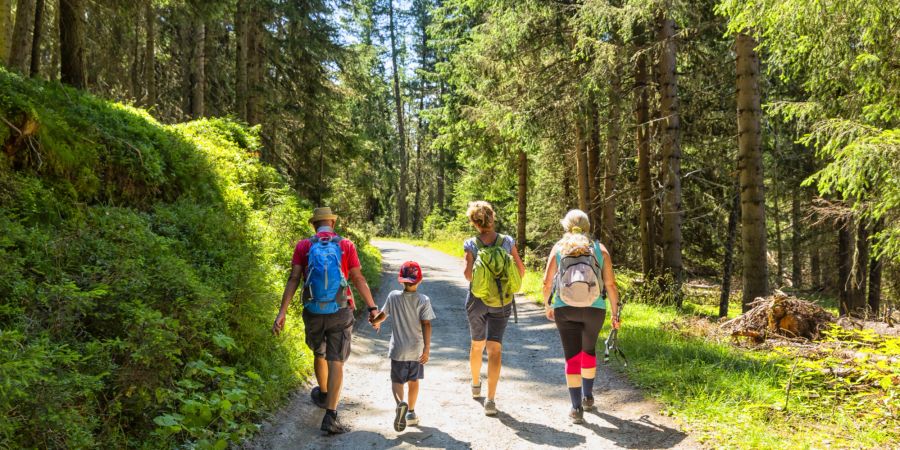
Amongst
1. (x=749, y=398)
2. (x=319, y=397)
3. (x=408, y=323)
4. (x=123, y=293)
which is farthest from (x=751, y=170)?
(x=123, y=293)

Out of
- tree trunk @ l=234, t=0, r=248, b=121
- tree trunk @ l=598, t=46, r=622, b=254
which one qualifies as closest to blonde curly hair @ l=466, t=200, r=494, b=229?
tree trunk @ l=598, t=46, r=622, b=254

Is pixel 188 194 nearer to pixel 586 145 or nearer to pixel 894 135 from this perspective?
pixel 894 135

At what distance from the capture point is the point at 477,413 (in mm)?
5645

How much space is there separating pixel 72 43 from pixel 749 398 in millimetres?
11821

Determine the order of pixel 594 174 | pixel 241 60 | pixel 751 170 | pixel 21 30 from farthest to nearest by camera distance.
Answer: pixel 594 174 < pixel 241 60 < pixel 21 30 < pixel 751 170

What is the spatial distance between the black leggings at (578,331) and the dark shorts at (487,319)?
1.75 ft

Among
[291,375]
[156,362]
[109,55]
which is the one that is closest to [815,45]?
[291,375]

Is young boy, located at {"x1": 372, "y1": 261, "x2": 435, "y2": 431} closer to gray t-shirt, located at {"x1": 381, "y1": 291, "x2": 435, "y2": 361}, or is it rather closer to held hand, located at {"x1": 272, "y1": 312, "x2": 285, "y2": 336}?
gray t-shirt, located at {"x1": 381, "y1": 291, "x2": 435, "y2": 361}

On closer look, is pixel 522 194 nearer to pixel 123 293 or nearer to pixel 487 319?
pixel 487 319

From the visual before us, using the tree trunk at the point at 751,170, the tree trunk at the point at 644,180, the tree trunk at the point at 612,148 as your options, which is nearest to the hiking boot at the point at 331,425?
the tree trunk at the point at 751,170

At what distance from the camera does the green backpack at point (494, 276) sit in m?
5.49

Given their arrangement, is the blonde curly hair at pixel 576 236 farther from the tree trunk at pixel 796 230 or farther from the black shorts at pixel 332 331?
the tree trunk at pixel 796 230

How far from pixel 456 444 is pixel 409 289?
4.65 ft

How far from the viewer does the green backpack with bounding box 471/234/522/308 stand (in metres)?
5.49
